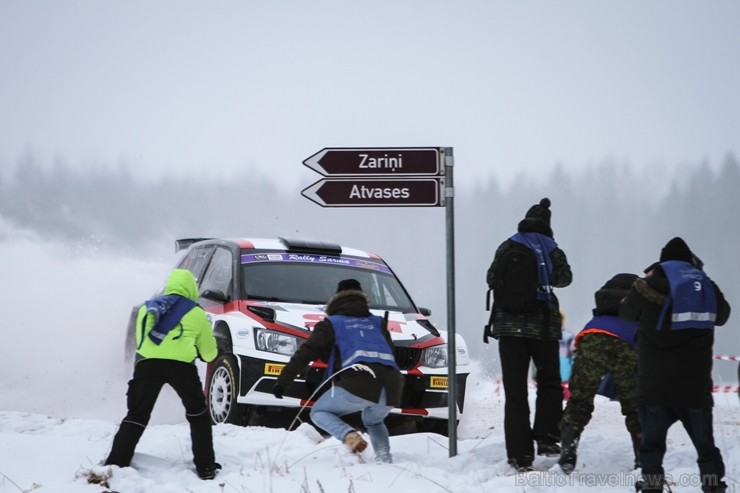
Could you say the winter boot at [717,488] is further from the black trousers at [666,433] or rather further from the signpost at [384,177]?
the signpost at [384,177]

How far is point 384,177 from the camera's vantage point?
8.05m

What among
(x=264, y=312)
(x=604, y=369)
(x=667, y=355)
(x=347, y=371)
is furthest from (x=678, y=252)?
(x=264, y=312)

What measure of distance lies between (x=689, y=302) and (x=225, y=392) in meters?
4.51

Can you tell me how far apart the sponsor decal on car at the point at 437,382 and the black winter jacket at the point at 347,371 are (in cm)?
154

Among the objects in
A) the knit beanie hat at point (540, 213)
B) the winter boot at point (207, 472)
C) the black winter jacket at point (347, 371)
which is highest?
the knit beanie hat at point (540, 213)

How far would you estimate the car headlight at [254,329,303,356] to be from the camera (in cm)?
916

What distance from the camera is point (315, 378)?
9.12m

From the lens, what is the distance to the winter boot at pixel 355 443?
747 cm

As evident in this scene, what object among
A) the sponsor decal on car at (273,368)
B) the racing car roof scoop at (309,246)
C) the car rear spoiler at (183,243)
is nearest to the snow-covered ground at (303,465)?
the sponsor decal on car at (273,368)

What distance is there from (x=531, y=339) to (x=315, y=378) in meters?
2.30

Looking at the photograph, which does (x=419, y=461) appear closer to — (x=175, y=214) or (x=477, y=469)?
(x=477, y=469)

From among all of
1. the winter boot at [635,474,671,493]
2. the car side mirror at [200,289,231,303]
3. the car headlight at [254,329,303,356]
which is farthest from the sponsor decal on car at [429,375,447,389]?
the winter boot at [635,474,671,493]

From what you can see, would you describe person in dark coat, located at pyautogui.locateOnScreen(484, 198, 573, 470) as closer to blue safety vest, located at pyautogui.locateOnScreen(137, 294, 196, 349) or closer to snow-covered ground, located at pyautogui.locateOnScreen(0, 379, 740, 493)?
snow-covered ground, located at pyautogui.locateOnScreen(0, 379, 740, 493)

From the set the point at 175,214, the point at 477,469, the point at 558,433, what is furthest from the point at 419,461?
the point at 175,214
